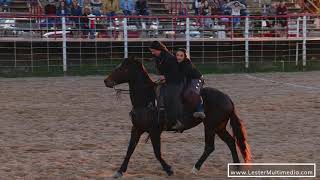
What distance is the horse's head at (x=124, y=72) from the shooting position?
7.74 meters

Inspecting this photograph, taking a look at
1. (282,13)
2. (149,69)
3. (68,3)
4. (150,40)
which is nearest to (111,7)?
(68,3)

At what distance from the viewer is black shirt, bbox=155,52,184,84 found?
7789 mm

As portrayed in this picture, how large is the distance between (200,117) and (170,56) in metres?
0.86

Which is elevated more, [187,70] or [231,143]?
[187,70]

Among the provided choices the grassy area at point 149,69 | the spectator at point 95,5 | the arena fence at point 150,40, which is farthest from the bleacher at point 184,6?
the grassy area at point 149,69

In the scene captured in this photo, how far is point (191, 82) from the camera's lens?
796 cm

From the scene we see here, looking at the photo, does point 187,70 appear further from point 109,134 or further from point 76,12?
point 76,12

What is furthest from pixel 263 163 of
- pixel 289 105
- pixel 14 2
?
pixel 14 2

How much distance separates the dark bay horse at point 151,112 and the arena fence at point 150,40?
15026 millimetres

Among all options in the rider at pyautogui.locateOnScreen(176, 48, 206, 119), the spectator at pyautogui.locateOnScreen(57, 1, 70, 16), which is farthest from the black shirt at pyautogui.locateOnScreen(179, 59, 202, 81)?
the spectator at pyautogui.locateOnScreen(57, 1, 70, 16)

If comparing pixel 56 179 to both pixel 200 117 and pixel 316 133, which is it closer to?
pixel 200 117

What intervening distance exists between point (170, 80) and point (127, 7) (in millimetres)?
18612

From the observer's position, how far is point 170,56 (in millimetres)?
7801

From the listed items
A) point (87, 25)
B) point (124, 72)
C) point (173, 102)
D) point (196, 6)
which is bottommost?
point (173, 102)
